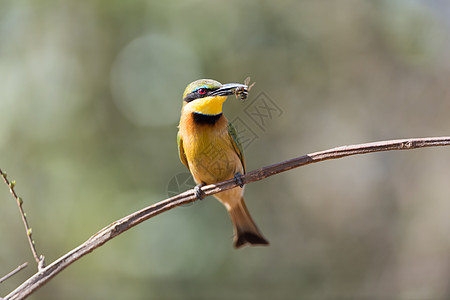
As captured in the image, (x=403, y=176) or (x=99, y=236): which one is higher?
(x=403, y=176)

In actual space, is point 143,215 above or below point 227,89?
below

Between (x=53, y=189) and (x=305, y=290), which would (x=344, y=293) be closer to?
(x=305, y=290)

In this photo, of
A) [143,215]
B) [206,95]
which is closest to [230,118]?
[206,95]

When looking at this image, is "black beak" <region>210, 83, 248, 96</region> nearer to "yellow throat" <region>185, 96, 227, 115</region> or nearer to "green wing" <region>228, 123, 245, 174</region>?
"yellow throat" <region>185, 96, 227, 115</region>

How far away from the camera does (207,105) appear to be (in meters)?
2.61

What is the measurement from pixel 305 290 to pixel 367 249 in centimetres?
97

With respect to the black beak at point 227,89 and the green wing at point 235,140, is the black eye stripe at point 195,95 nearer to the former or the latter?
the black beak at point 227,89

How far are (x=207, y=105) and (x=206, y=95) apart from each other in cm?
7

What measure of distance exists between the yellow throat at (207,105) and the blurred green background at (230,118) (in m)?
2.22

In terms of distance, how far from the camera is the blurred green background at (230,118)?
16.0 ft

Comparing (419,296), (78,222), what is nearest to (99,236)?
(78,222)

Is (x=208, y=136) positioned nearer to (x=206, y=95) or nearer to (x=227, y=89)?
(x=206, y=95)

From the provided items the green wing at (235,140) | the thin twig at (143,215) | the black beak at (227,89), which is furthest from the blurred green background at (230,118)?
the thin twig at (143,215)

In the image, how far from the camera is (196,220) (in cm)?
520
